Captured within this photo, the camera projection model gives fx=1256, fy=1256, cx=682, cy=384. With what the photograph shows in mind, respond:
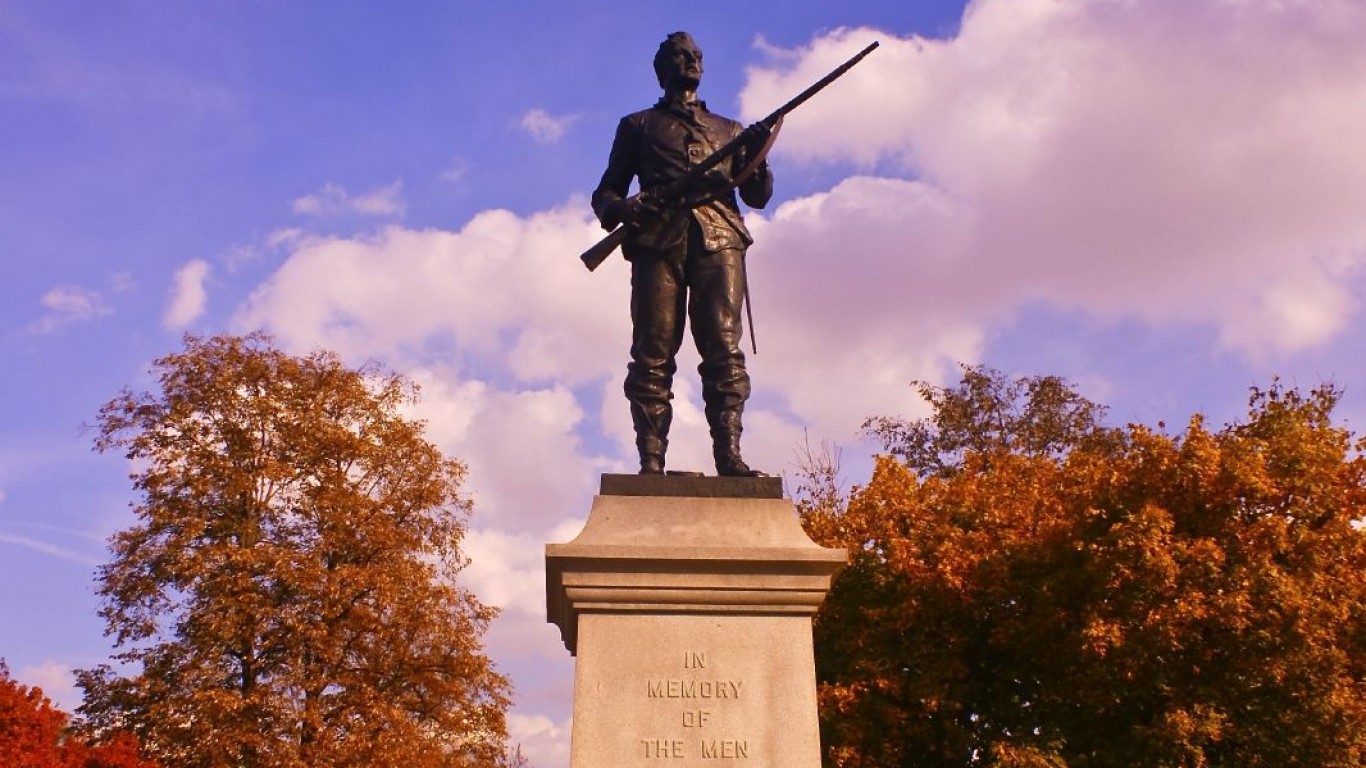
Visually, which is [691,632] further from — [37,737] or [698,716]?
[37,737]

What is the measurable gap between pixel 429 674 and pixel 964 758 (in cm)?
1201

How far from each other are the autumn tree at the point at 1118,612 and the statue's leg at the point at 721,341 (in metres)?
12.0

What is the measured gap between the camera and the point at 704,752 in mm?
6449

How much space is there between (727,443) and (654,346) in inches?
30.6

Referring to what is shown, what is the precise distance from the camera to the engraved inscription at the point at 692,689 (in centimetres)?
659

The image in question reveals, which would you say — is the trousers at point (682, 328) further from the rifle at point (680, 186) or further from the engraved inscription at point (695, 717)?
the engraved inscription at point (695, 717)

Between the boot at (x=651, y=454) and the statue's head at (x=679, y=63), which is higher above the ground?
the statue's head at (x=679, y=63)

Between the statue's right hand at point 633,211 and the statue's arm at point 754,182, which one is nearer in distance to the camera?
the statue's right hand at point 633,211

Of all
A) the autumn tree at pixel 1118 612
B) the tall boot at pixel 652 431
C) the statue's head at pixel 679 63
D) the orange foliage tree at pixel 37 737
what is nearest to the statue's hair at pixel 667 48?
the statue's head at pixel 679 63

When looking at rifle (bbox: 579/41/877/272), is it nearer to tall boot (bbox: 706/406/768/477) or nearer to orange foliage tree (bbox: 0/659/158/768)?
tall boot (bbox: 706/406/768/477)

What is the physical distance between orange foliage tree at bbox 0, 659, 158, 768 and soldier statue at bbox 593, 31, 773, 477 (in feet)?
71.5

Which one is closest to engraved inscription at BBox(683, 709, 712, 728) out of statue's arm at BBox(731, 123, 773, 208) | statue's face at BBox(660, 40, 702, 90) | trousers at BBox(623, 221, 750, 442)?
trousers at BBox(623, 221, 750, 442)

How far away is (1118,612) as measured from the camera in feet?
61.1

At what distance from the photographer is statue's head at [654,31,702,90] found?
333 inches
